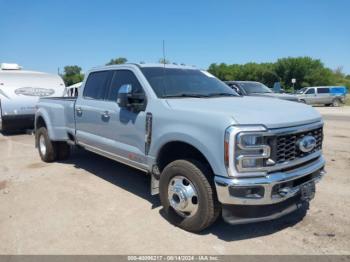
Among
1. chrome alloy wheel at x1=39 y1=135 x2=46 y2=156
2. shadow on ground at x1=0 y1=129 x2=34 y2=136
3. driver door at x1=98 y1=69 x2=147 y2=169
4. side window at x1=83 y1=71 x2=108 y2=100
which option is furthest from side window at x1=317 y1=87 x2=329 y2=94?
driver door at x1=98 y1=69 x2=147 y2=169

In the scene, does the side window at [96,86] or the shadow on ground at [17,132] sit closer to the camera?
the side window at [96,86]

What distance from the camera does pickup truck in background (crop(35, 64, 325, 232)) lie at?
3598mm

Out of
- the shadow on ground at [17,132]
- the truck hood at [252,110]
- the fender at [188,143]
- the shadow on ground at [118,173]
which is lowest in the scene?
the shadow on ground at [17,132]

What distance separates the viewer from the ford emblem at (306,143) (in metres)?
3.95

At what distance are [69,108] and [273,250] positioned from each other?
4689mm

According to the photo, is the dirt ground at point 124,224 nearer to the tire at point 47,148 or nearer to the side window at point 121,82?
the tire at point 47,148

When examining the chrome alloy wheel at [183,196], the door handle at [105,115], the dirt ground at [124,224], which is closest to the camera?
the dirt ground at [124,224]

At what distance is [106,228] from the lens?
4.34 meters

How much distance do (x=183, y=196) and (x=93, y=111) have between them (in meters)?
2.58

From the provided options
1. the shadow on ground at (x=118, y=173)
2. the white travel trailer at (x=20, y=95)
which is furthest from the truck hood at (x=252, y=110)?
the white travel trailer at (x=20, y=95)

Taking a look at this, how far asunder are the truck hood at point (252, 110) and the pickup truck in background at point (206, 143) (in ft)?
0.04

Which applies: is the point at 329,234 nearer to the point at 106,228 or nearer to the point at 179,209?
the point at 179,209

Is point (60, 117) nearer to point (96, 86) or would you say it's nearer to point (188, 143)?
point (96, 86)

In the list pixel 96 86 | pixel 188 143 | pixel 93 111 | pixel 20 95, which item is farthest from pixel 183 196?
pixel 20 95
